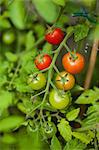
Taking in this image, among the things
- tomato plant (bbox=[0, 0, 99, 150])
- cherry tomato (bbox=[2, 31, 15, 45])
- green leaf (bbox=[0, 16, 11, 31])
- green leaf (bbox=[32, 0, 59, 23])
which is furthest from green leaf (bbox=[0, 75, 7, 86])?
cherry tomato (bbox=[2, 31, 15, 45])

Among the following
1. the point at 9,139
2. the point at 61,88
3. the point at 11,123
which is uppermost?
the point at 61,88

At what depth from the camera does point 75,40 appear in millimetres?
1221

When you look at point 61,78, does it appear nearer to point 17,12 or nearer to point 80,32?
point 80,32

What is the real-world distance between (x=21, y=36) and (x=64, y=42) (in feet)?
2.55

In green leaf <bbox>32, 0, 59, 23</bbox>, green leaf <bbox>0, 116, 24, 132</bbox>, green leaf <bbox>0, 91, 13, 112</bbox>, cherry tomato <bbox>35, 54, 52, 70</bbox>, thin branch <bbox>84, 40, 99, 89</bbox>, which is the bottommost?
green leaf <bbox>0, 116, 24, 132</bbox>

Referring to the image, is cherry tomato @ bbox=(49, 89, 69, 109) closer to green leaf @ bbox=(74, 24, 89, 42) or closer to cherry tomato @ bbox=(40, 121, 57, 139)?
cherry tomato @ bbox=(40, 121, 57, 139)

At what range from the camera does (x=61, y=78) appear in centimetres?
121

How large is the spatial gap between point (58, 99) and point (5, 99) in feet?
0.86

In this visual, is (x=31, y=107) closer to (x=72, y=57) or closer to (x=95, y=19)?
(x=72, y=57)

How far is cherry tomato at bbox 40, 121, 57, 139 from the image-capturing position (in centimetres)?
124

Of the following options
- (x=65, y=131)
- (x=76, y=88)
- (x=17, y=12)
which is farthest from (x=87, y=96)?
(x=17, y=12)

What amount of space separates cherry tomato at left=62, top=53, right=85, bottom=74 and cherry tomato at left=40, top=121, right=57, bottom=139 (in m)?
0.17

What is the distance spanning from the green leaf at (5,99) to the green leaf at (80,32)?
34cm

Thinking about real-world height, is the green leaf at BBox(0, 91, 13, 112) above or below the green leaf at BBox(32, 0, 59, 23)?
below
